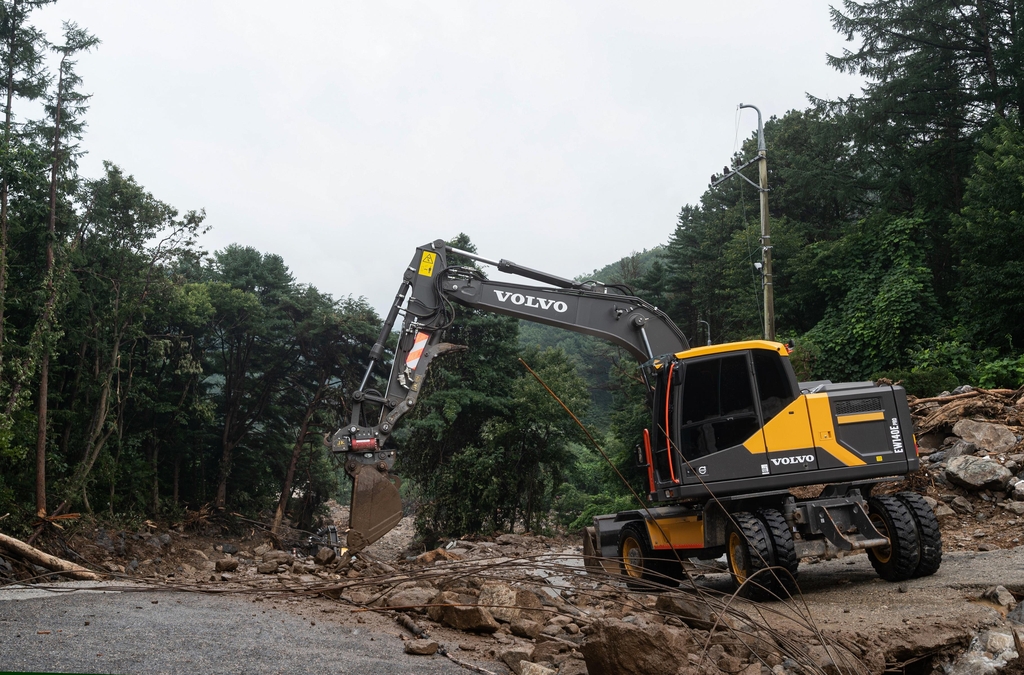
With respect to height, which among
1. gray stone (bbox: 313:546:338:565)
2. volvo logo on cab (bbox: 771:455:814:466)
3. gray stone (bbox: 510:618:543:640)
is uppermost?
volvo logo on cab (bbox: 771:455:814:466)

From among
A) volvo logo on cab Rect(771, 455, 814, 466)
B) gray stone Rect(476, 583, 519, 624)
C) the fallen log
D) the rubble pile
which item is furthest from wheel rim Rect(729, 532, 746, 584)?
the fallen log

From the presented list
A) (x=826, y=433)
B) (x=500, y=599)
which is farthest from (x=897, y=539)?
(x=500, y=599)

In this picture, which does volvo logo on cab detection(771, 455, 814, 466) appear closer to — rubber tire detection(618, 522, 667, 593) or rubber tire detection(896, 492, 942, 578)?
rubber tire detection(896, 492, 942, 578)

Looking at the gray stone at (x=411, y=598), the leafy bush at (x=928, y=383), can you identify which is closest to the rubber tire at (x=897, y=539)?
the gray stone at (x=411, y=598)

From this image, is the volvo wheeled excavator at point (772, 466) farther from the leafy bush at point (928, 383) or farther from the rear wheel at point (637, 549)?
the leafy bush at point (928, 383)

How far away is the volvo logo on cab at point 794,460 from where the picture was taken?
766cm

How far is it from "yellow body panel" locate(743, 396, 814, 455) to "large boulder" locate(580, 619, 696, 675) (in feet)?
13.1

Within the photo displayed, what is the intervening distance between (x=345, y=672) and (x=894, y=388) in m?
6.21

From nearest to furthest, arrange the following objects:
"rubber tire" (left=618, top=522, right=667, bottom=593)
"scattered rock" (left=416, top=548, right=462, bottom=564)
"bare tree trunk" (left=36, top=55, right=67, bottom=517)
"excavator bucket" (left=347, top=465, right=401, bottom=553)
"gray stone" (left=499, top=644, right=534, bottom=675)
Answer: "gray stone" (left=499, top=644, right=534, bottom=675)
"rubber tire" (left=618, top=522, right=667, bottom=593)
"excavator bucket" (left=347, top=465, right=401, bottom=553)
"scattered rock" (left=416, top=548, right=462, bottom=564)
"bare tree trunk" (left=36, top=55, right=67, bottom=517)

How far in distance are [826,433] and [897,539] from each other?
113 centimetres

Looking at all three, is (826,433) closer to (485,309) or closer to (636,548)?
(636,548)

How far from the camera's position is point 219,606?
18.7ft

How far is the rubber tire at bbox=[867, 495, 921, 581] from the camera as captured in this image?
7.39m

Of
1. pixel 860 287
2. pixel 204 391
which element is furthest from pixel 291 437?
pixel 860 287
